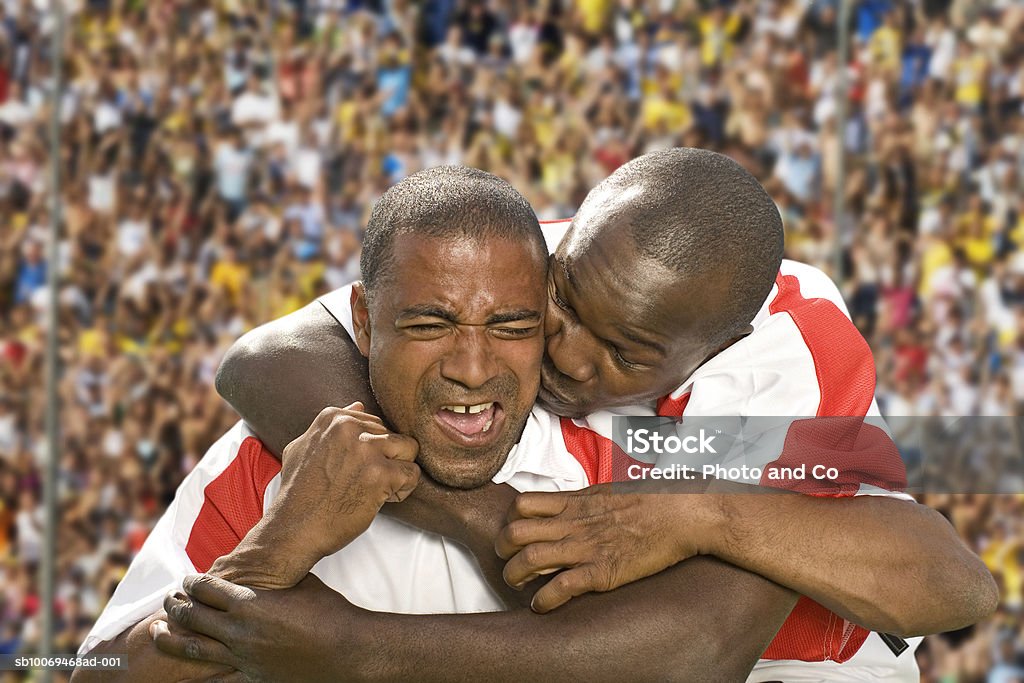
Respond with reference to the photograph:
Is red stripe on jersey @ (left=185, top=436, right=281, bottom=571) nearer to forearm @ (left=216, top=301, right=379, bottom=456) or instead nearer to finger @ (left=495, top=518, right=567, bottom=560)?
forearm @ (left=216, top=301, right=379, bottom=456)

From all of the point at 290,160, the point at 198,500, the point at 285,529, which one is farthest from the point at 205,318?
the point at 285,529

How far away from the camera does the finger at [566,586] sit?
2.10 metres

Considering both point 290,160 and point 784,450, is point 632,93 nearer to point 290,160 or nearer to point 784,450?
point 290,160

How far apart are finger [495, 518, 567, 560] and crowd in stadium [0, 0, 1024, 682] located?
4.58 meters

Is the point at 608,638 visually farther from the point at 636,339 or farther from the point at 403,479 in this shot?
the point at 636,339

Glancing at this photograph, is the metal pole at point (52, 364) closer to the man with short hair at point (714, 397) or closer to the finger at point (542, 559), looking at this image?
the man with short hair at point (714, 397)

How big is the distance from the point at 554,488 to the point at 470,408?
32 centimetres

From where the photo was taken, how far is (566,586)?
82.6 inches

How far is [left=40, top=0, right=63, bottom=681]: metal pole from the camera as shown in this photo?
6312 mm

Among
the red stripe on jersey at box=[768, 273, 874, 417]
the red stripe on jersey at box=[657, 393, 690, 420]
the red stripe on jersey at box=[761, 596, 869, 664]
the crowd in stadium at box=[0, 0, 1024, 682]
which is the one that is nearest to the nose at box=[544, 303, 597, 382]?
the red stripe on jersey at box=[657, 393, 690, 420]

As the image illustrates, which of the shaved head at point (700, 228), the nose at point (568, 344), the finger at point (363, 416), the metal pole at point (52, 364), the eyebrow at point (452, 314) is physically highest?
the shaved head at point (700, 228)

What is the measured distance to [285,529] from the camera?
211 centimetres

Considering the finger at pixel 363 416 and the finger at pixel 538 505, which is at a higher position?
the finger at pixel 363 416

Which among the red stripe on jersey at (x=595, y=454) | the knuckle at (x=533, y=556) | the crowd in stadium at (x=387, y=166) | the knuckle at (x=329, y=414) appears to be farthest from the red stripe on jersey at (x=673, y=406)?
the crowd in stadium at (x=387, y=166)
